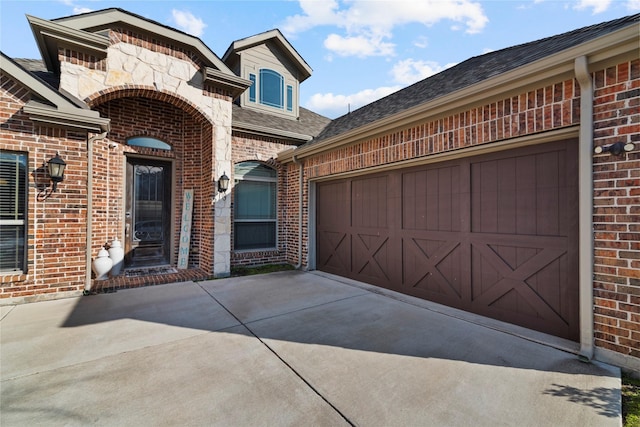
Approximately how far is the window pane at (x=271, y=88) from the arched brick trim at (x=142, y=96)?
2.94 m

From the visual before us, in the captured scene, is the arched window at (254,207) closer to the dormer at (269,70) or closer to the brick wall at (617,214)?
the dormer at (269,70)

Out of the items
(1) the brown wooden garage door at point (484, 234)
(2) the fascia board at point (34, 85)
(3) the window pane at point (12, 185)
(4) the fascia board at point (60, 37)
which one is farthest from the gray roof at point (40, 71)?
(1) the brown wooden garage door at point (484, 234)

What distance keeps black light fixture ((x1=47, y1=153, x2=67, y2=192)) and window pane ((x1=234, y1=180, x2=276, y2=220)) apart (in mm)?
3390

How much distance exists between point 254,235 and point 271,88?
486cm

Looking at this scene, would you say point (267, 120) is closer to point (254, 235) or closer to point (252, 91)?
point (252, 91)

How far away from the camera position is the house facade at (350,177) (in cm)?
284

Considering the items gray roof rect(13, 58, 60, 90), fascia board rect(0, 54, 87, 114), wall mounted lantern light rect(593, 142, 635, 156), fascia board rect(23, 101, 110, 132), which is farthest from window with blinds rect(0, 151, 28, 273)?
wall mounted lantern light rect(593, 142, 635, 156)

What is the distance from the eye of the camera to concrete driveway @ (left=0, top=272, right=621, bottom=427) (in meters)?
2.04

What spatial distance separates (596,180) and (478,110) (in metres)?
1.65

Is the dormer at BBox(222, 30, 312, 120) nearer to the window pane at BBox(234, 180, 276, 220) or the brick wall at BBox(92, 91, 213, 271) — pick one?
the brick wall at BBox(92, 91, 213, 271)

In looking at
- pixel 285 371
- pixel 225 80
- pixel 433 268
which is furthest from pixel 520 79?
pixel 225 80

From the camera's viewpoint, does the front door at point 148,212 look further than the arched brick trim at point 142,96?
Yes

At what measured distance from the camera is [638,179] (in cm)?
262

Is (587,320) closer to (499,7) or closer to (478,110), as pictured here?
(478,110)
